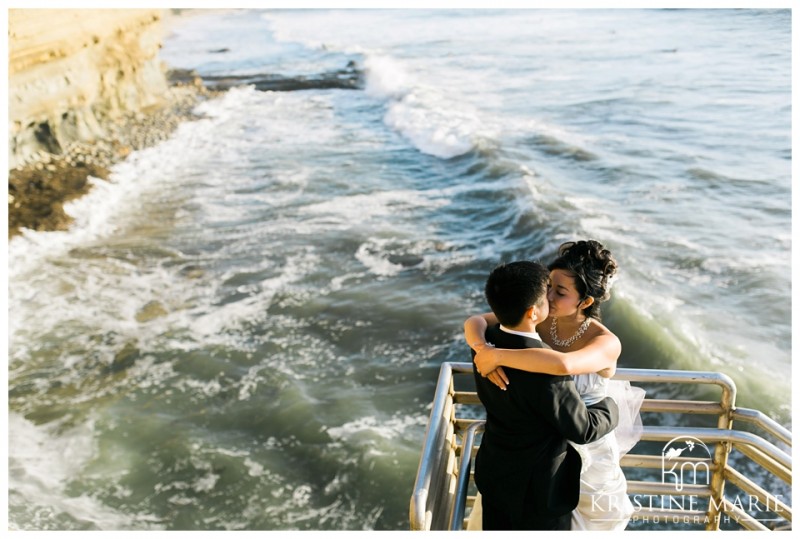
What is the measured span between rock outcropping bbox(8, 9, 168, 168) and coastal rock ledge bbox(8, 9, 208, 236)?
0.02 metres

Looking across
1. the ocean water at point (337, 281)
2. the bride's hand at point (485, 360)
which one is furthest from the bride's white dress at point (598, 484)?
the ocean water at point (337, 281)

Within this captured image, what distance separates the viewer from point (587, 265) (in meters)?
2.70

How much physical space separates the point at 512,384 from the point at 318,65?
32509mm

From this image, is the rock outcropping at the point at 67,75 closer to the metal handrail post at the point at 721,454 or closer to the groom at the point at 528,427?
the groom at the point at 528,427

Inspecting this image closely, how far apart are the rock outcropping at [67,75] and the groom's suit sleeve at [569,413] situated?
13504 millimetres

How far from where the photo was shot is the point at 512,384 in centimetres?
244

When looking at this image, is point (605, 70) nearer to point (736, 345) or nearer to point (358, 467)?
point (736, 345)

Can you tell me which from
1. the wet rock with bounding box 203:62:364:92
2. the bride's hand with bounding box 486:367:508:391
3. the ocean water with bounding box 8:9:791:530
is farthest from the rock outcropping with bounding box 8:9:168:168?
the bride's hand with bounding box 486:367:508:391

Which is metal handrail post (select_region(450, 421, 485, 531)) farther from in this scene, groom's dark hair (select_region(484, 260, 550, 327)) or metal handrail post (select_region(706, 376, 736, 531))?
metal handrail post (select_region(706, 376, 736, 531))

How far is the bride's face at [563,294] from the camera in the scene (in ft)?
8.91

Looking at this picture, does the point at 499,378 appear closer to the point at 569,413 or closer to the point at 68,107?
the point at 569,413

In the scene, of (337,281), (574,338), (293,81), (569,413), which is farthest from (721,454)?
(293,81)

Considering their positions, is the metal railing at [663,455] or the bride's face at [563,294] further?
the bride's face at [563,294]

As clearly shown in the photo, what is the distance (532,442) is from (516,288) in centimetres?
55
